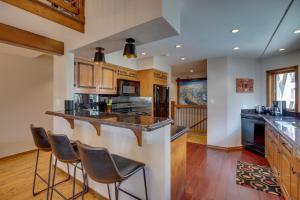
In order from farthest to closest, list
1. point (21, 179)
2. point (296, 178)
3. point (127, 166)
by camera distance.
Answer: point (21, 179), point (296, 178), point (127, 166)

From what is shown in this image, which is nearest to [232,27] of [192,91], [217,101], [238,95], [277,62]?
[217,101]

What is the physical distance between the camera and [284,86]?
3.86m

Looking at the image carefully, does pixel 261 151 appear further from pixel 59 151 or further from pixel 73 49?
pixel 73 49

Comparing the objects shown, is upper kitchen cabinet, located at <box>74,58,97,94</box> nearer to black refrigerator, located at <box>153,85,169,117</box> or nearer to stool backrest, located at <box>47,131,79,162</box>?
stool backrest, located at <box>47,131,79,162</box>

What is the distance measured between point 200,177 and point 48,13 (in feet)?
10.8

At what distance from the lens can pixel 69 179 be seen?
2.50 m

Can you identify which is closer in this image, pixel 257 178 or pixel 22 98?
pixel 257 178

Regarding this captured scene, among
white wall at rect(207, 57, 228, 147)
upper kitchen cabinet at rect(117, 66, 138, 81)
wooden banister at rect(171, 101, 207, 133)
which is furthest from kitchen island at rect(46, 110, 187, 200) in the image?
wooden banister at rect(171, 101, 207, 133)

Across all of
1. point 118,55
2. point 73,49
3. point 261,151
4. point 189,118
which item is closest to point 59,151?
point 73,49

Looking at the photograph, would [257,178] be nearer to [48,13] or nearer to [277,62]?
[277,62]

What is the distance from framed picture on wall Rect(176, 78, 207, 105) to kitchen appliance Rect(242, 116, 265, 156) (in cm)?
263

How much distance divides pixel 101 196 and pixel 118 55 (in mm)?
3017

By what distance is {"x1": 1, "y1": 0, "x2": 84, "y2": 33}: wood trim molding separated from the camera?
1677 millimetres

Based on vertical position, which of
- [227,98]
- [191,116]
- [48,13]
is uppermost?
[48,13]
